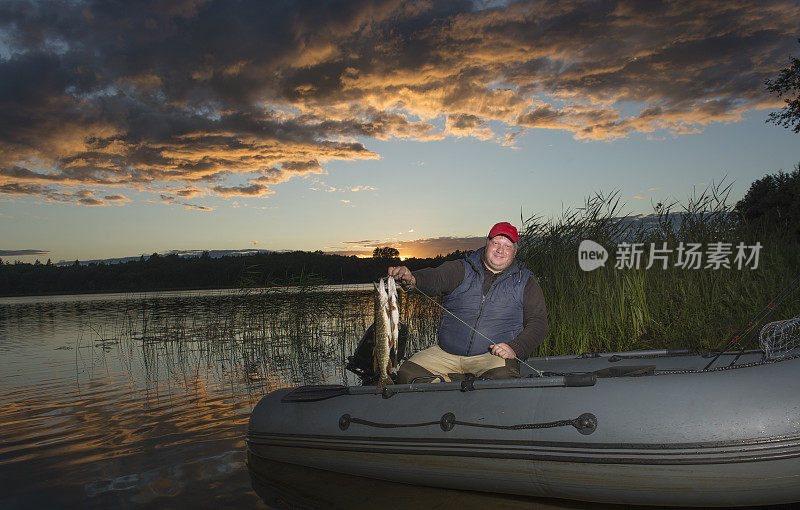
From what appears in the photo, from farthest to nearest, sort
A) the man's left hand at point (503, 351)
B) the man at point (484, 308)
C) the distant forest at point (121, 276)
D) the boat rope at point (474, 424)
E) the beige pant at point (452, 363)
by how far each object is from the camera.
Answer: the distant forest at point (121, 276) < the beige pant at point (452, 363) < the man at point (484, 308) < the man's left hand at point (503, 351) < the boat rope at point (474, 424)

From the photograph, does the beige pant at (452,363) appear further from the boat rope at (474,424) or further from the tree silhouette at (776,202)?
the tree silhouette at (776,202)

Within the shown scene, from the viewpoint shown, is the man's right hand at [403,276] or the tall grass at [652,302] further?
the tall grass at [652,302]

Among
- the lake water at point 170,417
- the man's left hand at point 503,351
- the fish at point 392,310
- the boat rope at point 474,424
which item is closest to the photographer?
the boat rope at point 474,424

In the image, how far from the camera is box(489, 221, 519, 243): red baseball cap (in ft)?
14.3

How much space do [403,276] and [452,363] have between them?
1.02 meters

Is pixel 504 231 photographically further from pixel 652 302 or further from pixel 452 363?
pixel 652 302

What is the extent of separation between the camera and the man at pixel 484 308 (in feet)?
14.4

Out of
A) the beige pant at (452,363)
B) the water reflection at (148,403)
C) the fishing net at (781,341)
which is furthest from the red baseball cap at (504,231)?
the water reflection at (148,403)

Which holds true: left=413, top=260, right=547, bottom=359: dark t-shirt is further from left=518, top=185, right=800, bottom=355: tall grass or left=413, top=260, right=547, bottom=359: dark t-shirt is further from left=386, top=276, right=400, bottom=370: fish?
left=518, top=185, right=800, bottom=355: tall grass

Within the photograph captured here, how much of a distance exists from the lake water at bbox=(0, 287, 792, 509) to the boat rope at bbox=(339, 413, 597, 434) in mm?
567

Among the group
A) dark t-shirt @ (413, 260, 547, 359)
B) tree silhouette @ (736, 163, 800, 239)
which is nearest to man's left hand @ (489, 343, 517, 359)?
dark t-shirt @ (413, 260, 547, 359)

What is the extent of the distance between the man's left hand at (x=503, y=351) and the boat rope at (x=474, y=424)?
0.59 meters

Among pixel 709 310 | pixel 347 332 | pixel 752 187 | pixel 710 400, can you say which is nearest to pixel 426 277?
pixel 710 400

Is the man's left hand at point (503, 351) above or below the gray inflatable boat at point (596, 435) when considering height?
above
